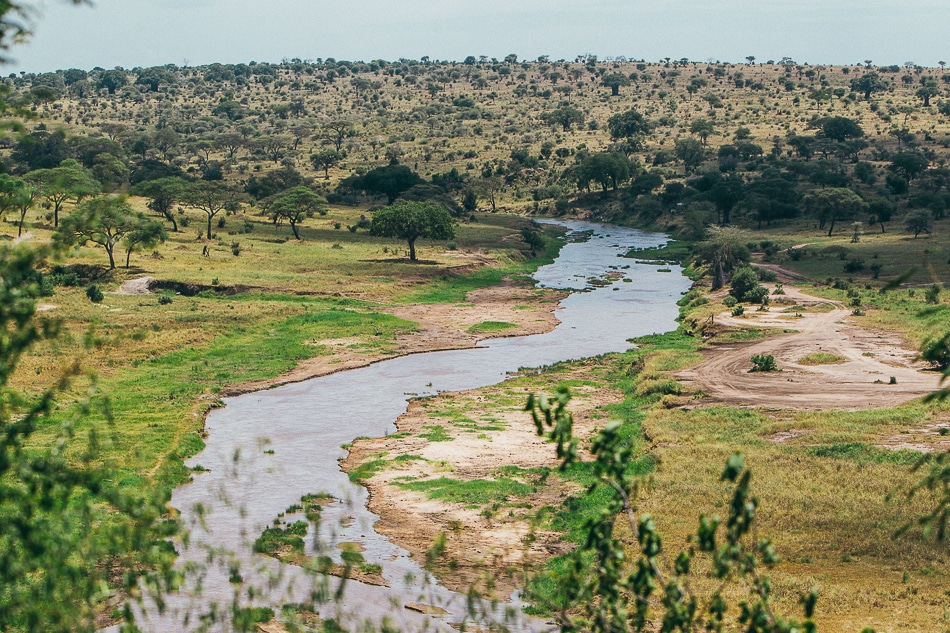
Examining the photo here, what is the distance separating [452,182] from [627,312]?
2830 inches

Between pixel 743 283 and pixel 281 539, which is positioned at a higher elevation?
pixel 743 283

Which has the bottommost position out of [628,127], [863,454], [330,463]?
[330,463]

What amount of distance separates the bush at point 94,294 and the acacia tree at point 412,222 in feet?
98.5

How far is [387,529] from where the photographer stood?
105 feet

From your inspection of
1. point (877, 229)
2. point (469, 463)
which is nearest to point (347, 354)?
point (469, 463)

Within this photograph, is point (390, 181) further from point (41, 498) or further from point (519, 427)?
point (41, 498)

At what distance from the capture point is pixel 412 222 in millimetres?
89188

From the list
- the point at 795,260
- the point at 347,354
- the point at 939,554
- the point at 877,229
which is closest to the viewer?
the point at 939,554

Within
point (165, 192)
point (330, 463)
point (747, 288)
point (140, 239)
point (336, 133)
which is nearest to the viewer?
point (330, 463)

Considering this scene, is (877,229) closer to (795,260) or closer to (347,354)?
(795,260)

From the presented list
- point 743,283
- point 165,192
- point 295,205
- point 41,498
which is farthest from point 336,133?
point 41,498

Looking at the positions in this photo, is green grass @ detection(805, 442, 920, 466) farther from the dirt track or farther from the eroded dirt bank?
the eroded dirt bank

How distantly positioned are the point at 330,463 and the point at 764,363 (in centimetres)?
2493

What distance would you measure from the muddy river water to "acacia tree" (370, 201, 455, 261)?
1247 cm
